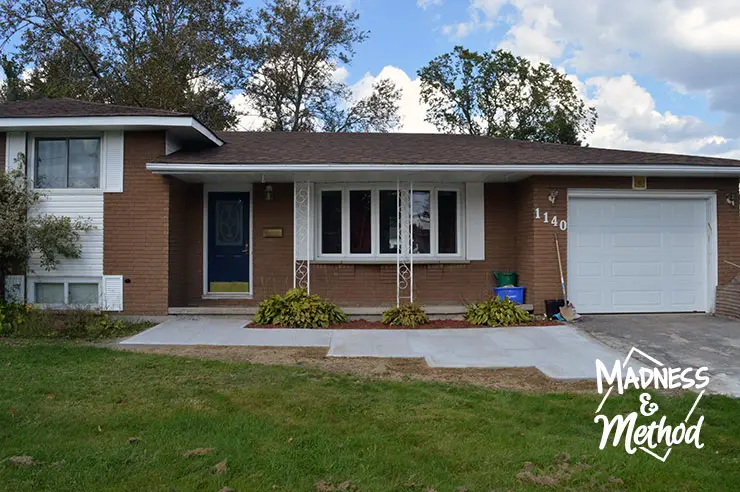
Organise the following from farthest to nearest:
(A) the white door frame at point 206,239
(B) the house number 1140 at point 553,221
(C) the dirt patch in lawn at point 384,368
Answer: (A) the white door frame at point 206,239
(B) the house number 1140 at point 553,221
(C) the dirt patch in lawn at point 384,368

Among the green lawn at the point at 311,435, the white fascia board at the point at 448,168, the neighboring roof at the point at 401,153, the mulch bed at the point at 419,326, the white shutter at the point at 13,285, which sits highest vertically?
the neighboring roof at the point at 401,153

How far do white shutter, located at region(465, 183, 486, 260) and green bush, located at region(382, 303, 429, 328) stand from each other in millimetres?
2054

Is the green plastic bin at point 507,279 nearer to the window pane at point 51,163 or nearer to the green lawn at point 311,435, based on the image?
the green lawn at point 311,435

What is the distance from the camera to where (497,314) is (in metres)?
8.73

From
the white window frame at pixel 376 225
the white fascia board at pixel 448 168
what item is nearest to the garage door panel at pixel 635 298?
the white fascia board at pixel 448 168

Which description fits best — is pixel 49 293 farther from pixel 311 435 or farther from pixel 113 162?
pixel 311 435

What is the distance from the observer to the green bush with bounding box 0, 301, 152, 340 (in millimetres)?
7621

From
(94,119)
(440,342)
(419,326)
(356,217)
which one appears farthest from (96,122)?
(440,342)

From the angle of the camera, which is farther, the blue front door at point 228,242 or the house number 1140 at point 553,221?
the blue front door at point 228,242

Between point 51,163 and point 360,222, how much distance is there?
5.69m

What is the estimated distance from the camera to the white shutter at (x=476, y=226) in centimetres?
1023

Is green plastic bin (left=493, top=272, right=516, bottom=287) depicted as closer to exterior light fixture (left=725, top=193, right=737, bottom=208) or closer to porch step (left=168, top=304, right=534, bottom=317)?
porch step (left=168, top=304, right=534, bottom=317)

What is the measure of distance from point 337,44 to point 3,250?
70.2 ft

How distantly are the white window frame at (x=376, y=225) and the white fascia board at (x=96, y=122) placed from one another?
2.87m
